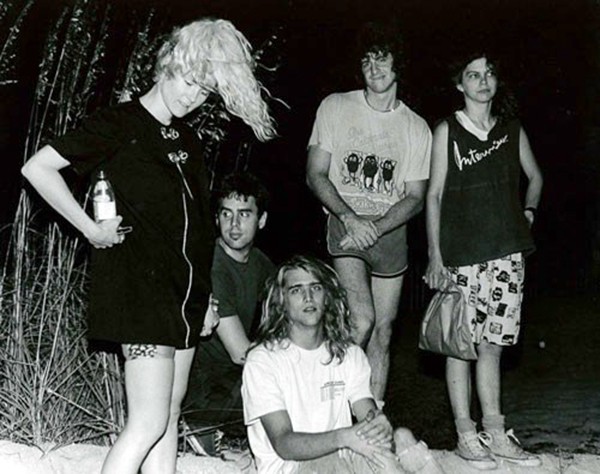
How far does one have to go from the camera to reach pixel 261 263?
14.0 ft

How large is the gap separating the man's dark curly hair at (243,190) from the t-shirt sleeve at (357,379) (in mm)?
1003

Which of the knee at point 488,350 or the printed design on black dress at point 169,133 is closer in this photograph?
the printed design on black dress at point 169,133

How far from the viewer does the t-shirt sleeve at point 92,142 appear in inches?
112

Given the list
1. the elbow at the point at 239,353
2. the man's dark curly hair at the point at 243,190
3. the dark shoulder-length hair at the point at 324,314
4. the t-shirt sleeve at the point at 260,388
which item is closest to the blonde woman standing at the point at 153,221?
the t-shirt sleeve at the point at 260,388

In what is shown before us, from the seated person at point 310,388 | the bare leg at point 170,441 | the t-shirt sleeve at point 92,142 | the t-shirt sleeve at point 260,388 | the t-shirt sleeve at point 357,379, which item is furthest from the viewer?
the t-shirt sleeve at point 357,379

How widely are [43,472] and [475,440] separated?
177cm

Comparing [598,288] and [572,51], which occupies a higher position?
[572,51]

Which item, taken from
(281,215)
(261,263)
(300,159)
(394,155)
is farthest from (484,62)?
(281,215)

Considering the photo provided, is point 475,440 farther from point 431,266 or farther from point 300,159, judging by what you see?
point 300,159

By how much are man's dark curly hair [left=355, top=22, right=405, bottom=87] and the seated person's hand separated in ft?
5.35

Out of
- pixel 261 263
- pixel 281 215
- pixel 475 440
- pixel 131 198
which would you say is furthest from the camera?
pixel 281 215

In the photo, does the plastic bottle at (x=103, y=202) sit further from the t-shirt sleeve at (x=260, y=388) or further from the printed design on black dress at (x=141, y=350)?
the t-shirt sleeve at (x=260, y=388)

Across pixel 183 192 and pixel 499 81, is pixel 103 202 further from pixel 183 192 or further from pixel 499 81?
pixel 499 81

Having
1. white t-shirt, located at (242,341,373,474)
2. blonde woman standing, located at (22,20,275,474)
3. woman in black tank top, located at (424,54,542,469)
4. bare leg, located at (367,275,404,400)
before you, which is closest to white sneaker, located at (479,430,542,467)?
woman in black tank top, located at (424,54,542,469)
